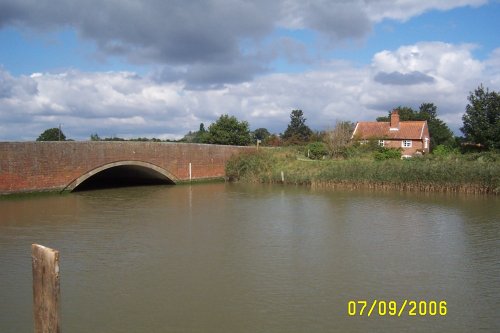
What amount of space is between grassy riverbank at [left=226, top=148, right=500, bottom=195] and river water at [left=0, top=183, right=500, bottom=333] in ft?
14.3

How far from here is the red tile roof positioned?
42.9 m

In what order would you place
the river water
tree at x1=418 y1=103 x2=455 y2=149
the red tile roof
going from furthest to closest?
1. tree at x1=418 y1=103 x2=455 y2=149
2. the red tile roof
3. the river water

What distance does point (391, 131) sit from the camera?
4406 cm

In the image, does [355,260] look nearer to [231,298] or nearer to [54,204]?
[231,298]

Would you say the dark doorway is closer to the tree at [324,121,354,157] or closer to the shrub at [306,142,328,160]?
the shrub at [306,142,328,160]

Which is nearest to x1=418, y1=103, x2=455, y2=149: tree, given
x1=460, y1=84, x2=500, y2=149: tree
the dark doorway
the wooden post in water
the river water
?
x1=460, y1=84, x2=500, y2=149: tree

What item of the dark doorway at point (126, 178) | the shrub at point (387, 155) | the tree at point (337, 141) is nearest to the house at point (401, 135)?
the tree at point (337, 141)

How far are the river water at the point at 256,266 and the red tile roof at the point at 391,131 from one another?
27.0 meters

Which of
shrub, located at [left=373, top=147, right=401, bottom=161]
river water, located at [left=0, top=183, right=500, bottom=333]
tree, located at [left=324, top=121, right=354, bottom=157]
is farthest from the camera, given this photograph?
tree, located at [left=324, top=121, right=354, bottom=157]

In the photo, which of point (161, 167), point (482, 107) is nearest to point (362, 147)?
point (482, 107)

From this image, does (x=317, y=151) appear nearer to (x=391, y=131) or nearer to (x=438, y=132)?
(x=391, y=131)

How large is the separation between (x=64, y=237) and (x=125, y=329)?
633 centimetres

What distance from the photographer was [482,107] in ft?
108

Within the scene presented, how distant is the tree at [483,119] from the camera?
3156cm
